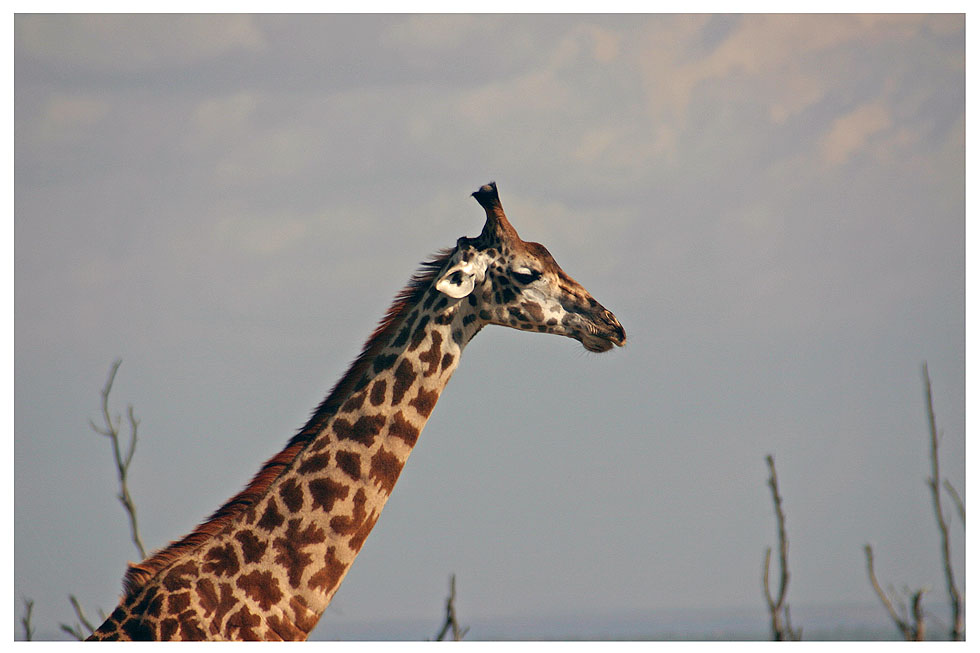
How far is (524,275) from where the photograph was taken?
20.1ft

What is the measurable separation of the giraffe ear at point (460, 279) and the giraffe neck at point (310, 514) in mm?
178

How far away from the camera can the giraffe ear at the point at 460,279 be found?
5.81 meters

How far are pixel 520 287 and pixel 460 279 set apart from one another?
0.43 metres

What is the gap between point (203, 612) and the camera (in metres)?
5.29

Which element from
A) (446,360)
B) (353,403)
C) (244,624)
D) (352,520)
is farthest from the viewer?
Answer: (446,360)

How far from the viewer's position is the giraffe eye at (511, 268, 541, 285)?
6.11m

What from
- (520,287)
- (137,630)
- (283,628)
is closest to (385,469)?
(283,628)

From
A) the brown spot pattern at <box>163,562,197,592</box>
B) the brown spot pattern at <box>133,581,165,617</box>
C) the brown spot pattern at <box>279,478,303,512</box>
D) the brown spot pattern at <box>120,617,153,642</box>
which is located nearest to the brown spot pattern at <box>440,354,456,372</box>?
the brown spot pattern at <box>279,478,303,512</box>

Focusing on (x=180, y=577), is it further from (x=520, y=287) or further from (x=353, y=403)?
(x=520, y=287)

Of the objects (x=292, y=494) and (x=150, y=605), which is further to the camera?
(x=292, y=494)

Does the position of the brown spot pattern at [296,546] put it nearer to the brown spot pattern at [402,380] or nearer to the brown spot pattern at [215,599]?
the brown spot pattern at [215,599]

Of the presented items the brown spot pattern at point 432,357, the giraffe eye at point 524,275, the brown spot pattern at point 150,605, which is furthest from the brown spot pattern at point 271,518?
the giraffe eye at point 524,275

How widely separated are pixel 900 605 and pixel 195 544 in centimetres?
383
